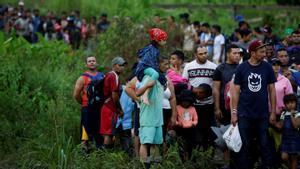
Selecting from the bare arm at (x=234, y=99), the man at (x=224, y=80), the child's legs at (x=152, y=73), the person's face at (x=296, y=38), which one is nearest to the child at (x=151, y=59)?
the child's legs at (x=152, y=73)

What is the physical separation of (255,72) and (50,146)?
3.36 metres

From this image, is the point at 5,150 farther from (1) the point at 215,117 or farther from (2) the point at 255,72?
(2) the point at 255,72

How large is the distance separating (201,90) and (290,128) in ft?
5.61

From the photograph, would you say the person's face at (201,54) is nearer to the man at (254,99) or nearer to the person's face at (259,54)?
the man at (254,99)

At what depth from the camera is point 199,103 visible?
1156 cm

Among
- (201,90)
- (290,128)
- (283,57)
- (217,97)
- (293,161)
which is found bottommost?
(293,161)

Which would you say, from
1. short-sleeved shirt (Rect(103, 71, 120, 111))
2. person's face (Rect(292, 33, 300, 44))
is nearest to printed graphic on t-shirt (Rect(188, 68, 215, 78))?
short-sleeved shirt (Rect(103, 71, 120, 111))

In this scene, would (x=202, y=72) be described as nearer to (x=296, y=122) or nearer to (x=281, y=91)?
(x=281, y=91)

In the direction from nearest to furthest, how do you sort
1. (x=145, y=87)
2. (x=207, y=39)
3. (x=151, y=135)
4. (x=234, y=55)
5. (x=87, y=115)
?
1. (x=145, y=87)
2. (x=151, y=135)
3. (x=234, y=55)
4. (x=87, y=115)
5. (x=207, y=39)

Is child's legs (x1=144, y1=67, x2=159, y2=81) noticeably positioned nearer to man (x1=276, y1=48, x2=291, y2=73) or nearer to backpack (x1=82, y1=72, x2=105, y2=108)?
backpack (x1=82, y1=72, x2=105, y2=108)

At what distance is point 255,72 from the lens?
396 inches

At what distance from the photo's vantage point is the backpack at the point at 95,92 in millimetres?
11891

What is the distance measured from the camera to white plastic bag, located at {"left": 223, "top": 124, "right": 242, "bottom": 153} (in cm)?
1014

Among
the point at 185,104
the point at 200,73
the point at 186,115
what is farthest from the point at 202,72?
the point at 186,115
